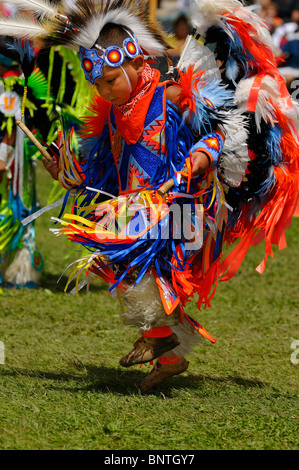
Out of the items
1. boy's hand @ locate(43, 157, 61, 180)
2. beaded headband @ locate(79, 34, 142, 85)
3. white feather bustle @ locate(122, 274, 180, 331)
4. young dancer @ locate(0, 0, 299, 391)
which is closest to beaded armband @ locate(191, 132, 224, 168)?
young dancer @ locate(0, 0, 299, 391)

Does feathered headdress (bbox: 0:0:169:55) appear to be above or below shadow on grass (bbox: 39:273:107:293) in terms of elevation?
above

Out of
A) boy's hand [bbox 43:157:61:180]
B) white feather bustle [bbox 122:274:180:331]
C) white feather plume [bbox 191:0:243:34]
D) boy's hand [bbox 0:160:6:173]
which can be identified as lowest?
white feather bustle [bbox 122:274:180:331]

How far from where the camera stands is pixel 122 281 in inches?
130

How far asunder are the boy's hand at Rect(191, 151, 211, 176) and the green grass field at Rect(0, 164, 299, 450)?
39.4 inches

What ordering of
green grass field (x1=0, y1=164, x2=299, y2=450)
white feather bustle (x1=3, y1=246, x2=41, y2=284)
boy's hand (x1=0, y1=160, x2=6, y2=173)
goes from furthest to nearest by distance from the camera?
white feather bustle (x1=3, y1=246, x2=41, y2=284) < boy's hand (x1=0, y1=160, x2=6, y2=173) < green grass field (x1=0, y1=164, x2=299, y2=450)

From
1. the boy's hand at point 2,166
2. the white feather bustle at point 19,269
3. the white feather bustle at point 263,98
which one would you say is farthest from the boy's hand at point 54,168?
the white feather bustle at point 19,269

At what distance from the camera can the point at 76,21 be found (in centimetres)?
313

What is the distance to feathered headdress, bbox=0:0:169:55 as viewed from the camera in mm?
3105

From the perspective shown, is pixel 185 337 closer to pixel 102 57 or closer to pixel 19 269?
pixel 102 57

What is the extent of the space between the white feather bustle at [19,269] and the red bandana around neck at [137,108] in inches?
96.3

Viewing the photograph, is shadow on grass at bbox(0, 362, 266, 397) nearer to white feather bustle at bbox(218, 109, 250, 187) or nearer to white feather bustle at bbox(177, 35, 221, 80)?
white feather bustle at bbox(218, 109, 250, 187)

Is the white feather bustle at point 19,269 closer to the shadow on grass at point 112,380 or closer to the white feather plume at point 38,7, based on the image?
the shadow on grass at point 112,380

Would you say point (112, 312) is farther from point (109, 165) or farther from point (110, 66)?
point (110, 66)

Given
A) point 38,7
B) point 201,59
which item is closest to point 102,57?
point 38,7
